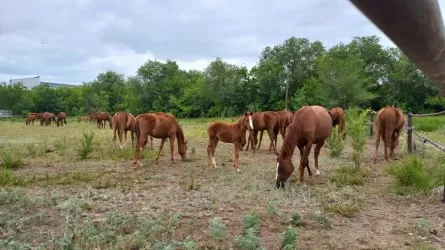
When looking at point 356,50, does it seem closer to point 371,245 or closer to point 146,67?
point 146,67

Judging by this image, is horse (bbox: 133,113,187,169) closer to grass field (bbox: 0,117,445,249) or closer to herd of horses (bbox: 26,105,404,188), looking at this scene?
herd of horses (bbox: 26,105,404,188)

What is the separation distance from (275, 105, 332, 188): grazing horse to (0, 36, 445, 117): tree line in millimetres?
30450

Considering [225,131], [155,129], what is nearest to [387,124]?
[225,131]

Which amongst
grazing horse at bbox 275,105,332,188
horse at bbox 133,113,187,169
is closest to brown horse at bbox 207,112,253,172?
horse at bbox 133,113,187,169

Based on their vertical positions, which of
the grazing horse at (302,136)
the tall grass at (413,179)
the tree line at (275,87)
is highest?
the tree line at (275,87)

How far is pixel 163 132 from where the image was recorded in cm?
1154

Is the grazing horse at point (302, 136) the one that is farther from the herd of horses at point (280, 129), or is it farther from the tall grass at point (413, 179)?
the tall grass at point (413, 179)

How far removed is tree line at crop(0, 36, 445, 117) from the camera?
46.2 meters

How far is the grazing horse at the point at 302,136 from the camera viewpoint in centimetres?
788

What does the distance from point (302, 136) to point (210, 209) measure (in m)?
3.44

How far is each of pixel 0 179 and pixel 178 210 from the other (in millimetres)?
4581

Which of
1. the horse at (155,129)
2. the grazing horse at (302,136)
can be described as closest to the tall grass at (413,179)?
the grazing horse at (302,136)

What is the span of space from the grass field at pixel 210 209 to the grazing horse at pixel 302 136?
340 millimetres

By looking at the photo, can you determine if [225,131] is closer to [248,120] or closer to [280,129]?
[248,120]
